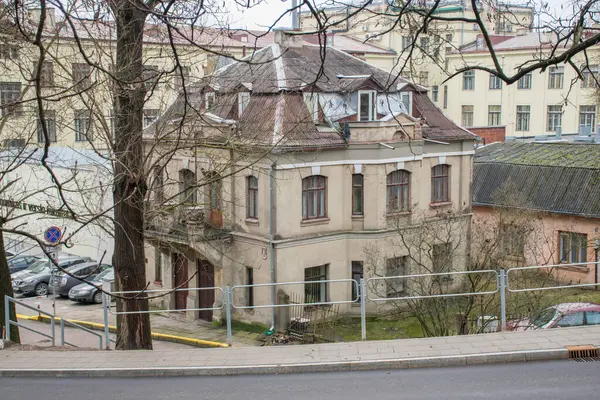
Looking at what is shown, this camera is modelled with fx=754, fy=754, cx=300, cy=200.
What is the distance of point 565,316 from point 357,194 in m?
12.8

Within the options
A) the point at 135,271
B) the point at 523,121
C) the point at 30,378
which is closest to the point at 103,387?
the point at 30,378

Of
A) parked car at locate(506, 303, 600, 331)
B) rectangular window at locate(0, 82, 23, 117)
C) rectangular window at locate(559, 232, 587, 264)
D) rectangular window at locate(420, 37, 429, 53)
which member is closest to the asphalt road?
rectangular window at locate(0, 82, 23, 117)

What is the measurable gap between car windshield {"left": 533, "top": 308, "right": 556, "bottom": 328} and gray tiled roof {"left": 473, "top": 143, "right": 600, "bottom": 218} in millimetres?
14474

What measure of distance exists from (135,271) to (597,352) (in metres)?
8.58

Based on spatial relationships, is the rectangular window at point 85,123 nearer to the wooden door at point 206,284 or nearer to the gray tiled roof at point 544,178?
the wooden door at point 206,284

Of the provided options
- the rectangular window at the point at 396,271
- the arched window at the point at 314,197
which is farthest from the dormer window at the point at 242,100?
the rectangular window at the point at 396,271

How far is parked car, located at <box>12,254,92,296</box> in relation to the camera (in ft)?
113

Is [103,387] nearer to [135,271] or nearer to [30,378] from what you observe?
[30,378]

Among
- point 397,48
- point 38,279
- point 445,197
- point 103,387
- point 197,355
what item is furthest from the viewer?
point 397,48

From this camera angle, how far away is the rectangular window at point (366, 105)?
28.4 metres

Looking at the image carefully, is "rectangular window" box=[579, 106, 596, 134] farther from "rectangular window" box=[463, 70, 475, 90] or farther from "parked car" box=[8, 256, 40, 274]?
"parked car" box=[8, 256, 40, 274]

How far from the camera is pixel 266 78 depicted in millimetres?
28344

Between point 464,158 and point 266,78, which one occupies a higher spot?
point 266,78

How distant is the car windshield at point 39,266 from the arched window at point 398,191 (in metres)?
16.9
